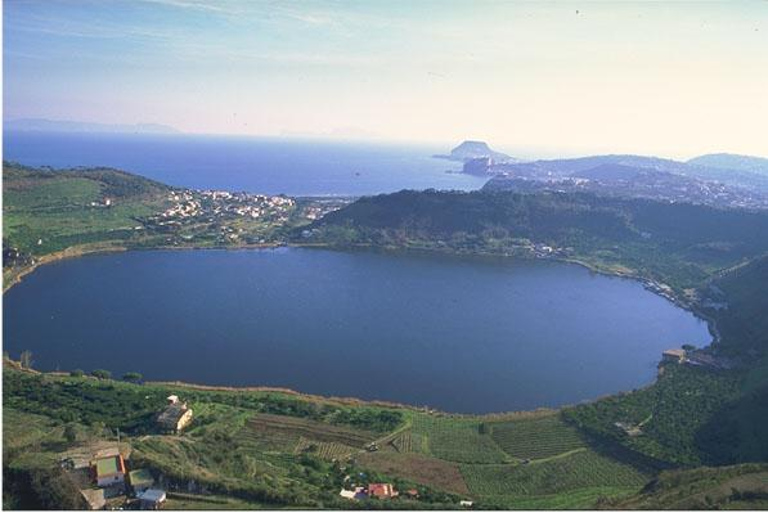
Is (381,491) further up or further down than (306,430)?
further up

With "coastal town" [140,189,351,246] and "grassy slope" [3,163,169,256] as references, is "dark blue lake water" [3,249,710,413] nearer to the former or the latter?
"grassy slope" [3,163,169,256]

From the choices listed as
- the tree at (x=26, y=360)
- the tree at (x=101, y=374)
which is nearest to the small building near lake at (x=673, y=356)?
the tree at (x=101, y=374)

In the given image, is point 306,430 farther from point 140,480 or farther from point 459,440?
point 140,480

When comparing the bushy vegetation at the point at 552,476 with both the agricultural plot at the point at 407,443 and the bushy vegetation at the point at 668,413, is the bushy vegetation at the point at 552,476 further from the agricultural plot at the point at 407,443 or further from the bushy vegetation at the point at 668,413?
the agricultural plot at the point at 407,443

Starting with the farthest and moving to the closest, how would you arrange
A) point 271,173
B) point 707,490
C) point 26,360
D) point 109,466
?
point 271,173
point 26,360
point 707,490
point 109,466

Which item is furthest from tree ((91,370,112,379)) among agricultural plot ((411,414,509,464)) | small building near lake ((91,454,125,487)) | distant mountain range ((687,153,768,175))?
distant mountain range ((687,153,768,175))

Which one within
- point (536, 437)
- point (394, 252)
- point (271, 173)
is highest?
point (271, 173)

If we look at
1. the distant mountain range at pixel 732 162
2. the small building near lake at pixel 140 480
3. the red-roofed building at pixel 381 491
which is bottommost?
the red-roofed building at pixel 381 491

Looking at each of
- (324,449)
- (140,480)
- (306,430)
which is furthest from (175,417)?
(140,480)
